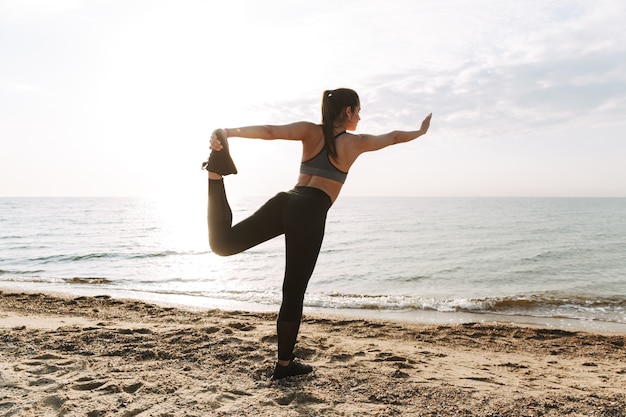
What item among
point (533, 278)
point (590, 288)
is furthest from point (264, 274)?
point (590, 288)

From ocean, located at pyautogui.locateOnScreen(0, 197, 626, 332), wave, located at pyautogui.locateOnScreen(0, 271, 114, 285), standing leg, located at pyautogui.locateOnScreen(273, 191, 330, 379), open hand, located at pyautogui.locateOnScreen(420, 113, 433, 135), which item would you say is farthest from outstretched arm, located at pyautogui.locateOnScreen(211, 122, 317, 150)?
wave, located at pyautogui.locateOnScreen(0, 271, 114, 285)

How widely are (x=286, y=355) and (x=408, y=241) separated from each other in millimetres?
22571

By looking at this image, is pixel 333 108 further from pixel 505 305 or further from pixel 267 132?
pixel 505 305

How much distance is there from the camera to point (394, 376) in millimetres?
4332

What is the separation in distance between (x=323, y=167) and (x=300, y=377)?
2106 millimetres

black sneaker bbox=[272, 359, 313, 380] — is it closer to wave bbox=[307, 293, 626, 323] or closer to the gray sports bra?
the gray sports bra

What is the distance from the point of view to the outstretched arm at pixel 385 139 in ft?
12.0

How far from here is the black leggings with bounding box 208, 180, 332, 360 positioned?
366 centimetres

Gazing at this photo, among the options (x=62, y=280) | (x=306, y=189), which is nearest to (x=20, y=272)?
(x=62, y=280)

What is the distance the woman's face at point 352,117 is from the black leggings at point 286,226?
660mm

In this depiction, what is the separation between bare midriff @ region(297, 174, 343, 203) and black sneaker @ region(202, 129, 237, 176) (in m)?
0.61

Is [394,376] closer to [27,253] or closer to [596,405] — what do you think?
[596,405]

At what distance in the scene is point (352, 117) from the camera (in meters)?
3.80

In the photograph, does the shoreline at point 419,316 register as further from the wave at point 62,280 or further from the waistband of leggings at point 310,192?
the waistband of leggings at point 310,192
